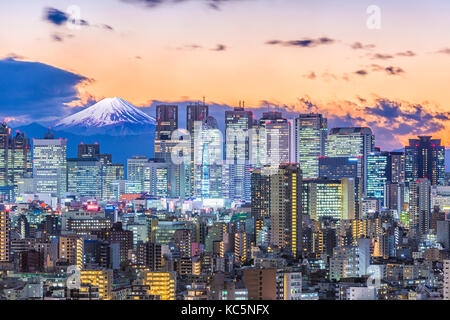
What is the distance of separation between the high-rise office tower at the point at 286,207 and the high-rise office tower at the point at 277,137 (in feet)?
0.56

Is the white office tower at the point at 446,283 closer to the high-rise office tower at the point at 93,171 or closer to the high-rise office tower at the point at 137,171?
the high-rise office tower at the point at 137,171

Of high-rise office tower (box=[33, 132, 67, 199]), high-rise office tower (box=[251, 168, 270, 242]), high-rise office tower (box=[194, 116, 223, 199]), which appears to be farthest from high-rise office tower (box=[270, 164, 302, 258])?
high-rise office tower (box=[33, 132, 67, 199])

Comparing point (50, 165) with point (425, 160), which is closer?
point (425, 160)

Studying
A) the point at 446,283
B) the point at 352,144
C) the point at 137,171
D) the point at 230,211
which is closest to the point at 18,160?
the point at 230,211

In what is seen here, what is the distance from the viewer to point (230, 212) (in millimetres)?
12242

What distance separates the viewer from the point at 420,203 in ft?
40.9

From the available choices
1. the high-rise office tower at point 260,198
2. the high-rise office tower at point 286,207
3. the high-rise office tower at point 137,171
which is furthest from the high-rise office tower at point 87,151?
the high-rise office tower at point 286,207

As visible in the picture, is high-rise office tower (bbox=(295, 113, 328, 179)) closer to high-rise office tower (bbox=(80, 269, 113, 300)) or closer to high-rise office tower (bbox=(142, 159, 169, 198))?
high-rise office tower (bbox=(142, 159, 169, 198))

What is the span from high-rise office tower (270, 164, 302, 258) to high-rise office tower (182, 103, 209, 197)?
64.4 inches

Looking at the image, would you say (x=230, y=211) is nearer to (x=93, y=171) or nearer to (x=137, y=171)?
(x=137, y=171)

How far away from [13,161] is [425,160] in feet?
22.2

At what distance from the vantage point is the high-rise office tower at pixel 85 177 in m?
13.6

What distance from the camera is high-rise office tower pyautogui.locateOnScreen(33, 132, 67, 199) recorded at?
11062 millimetres
